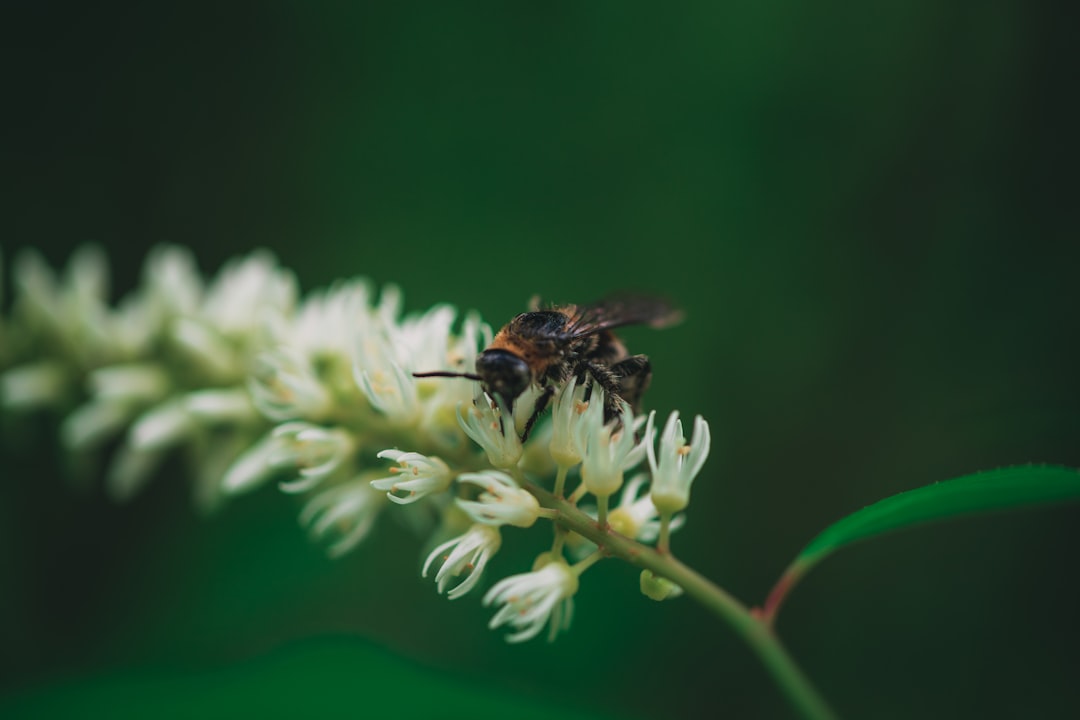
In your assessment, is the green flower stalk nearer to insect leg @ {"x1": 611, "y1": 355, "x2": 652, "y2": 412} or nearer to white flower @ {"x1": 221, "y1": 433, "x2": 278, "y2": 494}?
white flower @ {"x1": 221, "y1": 433, "x2": 278, "y2": 494}

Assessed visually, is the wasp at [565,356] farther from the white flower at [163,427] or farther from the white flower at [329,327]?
the white flower at [163,427]

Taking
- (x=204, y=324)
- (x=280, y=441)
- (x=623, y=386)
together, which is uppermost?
(x=204, y=324)

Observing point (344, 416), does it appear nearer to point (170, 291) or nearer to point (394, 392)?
point (394, 392)

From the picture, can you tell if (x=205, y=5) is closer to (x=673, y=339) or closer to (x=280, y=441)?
(x=673, y=339)

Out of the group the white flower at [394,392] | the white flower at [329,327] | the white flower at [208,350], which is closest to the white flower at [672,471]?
the white flower at [394,392]

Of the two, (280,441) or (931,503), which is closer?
(931,503)

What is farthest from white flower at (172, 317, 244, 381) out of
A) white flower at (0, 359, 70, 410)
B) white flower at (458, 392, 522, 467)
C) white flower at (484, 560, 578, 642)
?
white flower at (484, 560, 578, 642)

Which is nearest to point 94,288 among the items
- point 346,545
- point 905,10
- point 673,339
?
point 346,545

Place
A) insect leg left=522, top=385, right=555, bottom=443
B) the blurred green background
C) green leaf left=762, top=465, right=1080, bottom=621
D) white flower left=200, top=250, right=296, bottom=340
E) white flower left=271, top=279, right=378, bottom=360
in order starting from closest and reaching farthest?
1. green leaf left=762, top=465, right=1080, bottom=621
2. insect leg left=522, top=385, right=555, bottom=443
3. white flower left=271, top=279, right=378, bottom=360
4. white flower left=200, top=250, right=296, bottom=340
5. the blurred green background
